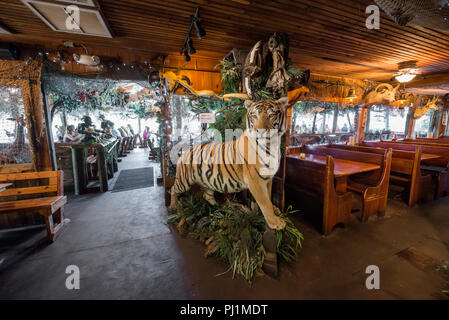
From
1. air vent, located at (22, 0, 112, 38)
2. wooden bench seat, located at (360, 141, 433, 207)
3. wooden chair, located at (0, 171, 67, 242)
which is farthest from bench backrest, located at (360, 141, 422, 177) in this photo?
wooden chair, located at (0, 171, 67, 242)

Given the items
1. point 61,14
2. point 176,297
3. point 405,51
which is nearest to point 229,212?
point 176,297

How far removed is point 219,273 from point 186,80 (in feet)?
10.9

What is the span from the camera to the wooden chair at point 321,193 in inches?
103

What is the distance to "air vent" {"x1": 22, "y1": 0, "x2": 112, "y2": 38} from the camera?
80.5 inches

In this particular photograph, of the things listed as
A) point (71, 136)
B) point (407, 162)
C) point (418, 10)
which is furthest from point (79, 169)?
point (407, 162)

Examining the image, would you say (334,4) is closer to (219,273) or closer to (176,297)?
(219,273)

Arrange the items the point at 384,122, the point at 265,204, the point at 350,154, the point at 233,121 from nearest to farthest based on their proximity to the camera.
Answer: the point at 265,204 < the point at 233,121 < the point at 350,154 < the point at 384,122

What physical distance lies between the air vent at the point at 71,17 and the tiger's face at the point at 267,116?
2.15 meters

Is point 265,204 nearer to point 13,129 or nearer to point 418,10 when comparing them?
point 418,10

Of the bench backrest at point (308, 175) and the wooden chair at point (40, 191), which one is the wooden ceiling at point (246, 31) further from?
the wooden chair at point (40, 191)

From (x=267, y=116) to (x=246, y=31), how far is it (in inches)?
73.9

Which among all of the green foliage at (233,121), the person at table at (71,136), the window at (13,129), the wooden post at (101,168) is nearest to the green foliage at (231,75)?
the green foliage at (233,121)

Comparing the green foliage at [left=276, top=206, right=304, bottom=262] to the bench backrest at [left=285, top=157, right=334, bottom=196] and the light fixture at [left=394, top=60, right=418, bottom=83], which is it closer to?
the bench backrest at [left=285, top=157, right=334, bottom=196]

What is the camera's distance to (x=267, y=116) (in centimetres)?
177
